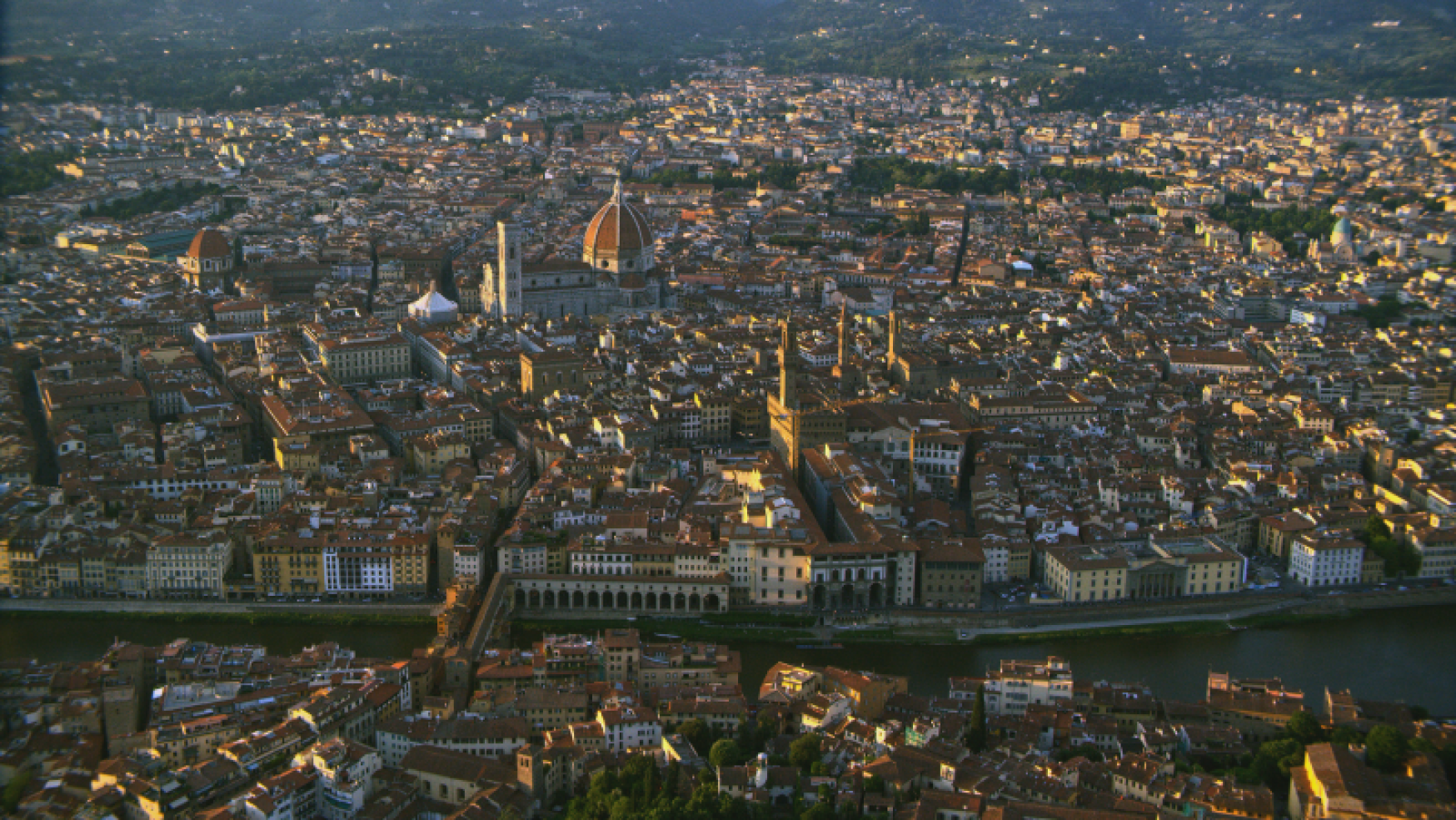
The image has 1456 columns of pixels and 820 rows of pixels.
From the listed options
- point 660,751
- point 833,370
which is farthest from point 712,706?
point 833,370

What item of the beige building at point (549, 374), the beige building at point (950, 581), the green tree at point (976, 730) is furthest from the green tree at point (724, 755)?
the beige building at point (549, 374)

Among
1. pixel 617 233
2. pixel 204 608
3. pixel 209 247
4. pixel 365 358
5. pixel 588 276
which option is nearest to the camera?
pixel 204 608

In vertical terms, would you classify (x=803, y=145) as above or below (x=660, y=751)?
above

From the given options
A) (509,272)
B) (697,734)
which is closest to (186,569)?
(697,734)

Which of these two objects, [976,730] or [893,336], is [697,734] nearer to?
[976,730]

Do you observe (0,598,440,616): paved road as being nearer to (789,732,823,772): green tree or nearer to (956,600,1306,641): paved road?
(789,732,823,772): green tree

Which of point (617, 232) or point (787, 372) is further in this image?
point (617, 232)

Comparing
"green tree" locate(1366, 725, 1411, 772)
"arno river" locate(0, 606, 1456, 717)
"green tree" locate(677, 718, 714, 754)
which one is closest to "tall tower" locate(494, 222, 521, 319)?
"arno river" locate(0, 606, 1456, 717)

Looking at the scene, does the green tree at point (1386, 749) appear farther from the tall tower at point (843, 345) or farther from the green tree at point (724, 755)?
the tall tower at point (843, 345)

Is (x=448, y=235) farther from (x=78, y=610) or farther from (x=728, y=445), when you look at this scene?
(x=78, y=610)
